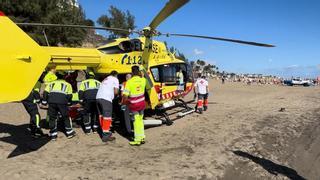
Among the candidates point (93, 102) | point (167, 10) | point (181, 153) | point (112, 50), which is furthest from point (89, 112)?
point (167, 10)

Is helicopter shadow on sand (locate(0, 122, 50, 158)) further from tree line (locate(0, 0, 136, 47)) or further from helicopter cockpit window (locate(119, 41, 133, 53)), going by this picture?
tree line (locate(0, 0, 136, 47))

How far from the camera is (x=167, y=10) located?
10320mm

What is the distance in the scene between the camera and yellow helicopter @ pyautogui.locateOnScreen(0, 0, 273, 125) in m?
7.38

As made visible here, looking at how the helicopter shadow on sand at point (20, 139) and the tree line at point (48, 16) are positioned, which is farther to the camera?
the tree line at point (48, 16)

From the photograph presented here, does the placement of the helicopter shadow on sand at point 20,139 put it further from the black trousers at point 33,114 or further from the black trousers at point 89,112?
the black trousers at point 89,112

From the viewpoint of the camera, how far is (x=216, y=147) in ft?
32.6

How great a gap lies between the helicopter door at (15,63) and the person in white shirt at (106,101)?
3337 mm

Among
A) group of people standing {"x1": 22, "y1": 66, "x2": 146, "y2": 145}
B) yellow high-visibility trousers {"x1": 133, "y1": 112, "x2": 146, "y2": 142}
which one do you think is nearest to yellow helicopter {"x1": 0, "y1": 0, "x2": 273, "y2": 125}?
group of people standing {"x1": 22, "y1": 66, "x2": 146, "y2": 145}

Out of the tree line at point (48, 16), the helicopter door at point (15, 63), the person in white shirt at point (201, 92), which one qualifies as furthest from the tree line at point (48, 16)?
the helicopter door at point (15, 63)

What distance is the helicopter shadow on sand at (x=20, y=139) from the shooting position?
31.7ft

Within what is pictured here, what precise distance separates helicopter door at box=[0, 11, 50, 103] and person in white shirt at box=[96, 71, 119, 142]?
3.34 meters

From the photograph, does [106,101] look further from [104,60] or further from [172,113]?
[172,113]

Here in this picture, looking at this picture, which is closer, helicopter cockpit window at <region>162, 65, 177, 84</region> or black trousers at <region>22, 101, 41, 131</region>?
black trousers at <region>22, 101, 41, 131</region>

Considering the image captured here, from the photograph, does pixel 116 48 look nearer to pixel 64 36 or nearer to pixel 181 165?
pixel 181 165
